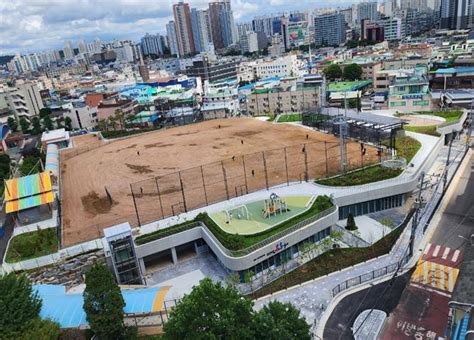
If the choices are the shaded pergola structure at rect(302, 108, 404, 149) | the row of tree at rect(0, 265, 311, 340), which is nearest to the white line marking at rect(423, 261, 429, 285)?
the row of tree at rect(0, 265, 311, 340)

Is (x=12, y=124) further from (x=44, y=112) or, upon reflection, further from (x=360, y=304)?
(x=360, y=304)

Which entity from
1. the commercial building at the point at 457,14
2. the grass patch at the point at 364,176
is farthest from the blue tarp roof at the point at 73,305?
the commercial building at the point at 457,14

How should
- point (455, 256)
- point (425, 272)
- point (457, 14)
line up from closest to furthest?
point (425, 272)
point (455, 256)
point (457, 14)

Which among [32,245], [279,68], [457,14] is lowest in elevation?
[32,245]

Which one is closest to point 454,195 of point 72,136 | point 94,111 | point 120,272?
point 120,272

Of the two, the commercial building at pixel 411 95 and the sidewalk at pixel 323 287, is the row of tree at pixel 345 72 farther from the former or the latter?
the sidewalk at pixel 323 287

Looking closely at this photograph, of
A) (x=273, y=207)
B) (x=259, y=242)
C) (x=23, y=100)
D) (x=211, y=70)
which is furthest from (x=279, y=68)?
(x=259, y=242)

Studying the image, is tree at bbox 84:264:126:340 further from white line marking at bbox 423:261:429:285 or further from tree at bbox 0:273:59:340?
white line marking at bbox 423:261:429:285
